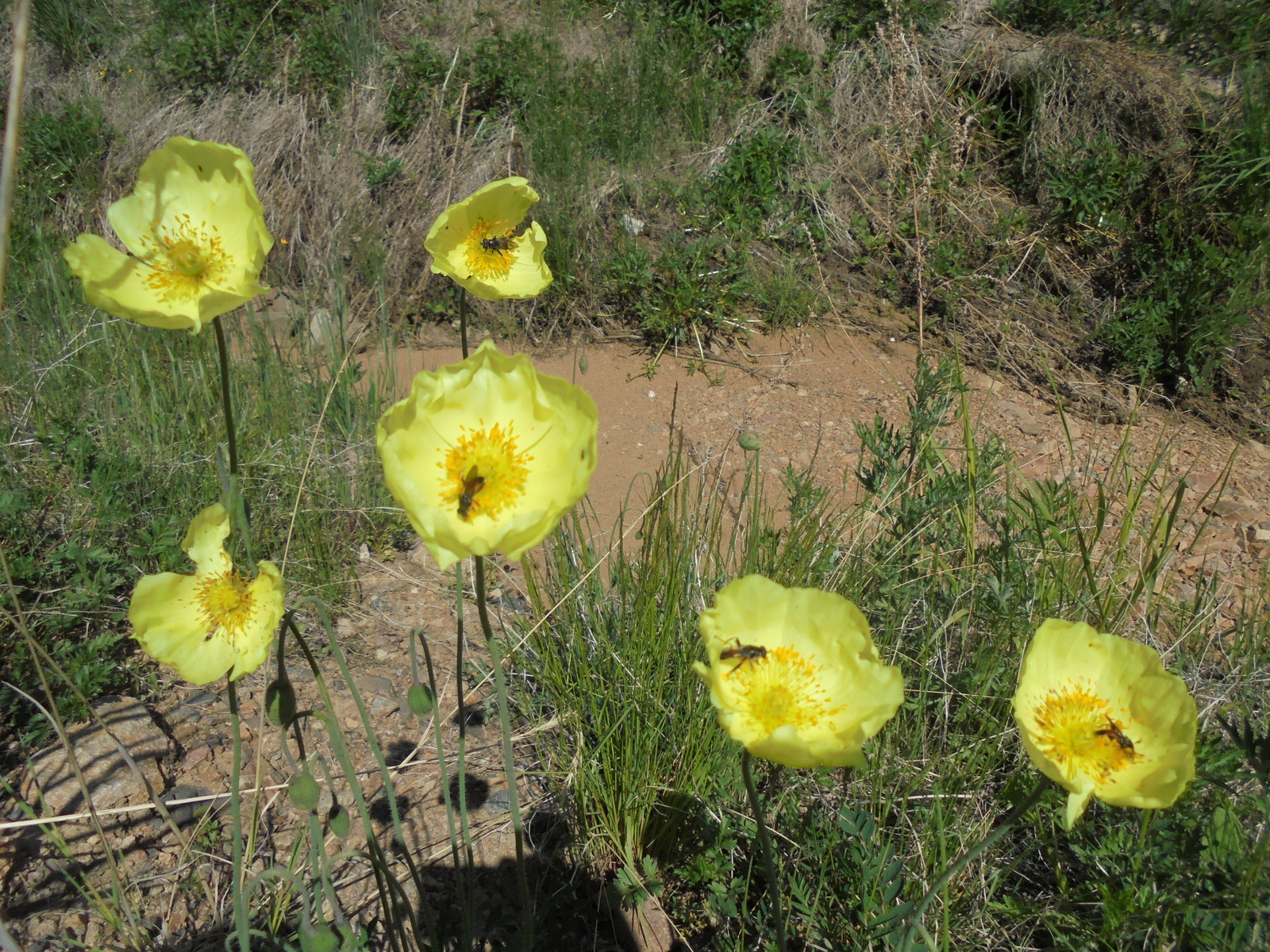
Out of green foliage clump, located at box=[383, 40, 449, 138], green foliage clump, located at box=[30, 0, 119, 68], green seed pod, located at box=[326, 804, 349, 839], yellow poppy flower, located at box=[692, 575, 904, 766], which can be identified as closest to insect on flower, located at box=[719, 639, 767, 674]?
yellow poppy flower, located at box=[692, 575, 904, 766]

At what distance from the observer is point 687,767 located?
1.78 meters

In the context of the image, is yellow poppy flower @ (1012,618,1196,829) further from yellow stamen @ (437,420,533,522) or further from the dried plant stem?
the dried plant stem

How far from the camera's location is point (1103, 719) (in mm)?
1248

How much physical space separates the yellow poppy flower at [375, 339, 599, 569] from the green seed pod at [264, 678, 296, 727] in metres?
0.36

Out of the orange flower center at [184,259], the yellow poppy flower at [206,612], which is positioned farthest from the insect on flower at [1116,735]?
the orange flower center at [184,259]

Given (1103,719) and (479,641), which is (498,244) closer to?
(479,641)

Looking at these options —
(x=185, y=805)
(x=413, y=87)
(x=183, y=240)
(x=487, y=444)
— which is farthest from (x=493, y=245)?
(x=413, y=87)

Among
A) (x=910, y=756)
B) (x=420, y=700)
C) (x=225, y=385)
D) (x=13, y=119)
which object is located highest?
(x=13, y=119)

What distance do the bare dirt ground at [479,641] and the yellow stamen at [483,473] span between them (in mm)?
678

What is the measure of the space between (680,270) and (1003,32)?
2.45 m

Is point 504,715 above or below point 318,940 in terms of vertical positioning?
above

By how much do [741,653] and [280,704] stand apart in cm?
66

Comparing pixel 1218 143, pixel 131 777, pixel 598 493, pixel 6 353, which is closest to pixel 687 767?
pixel 131 777

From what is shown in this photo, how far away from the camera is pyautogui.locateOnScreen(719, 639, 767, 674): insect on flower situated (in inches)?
45.1
